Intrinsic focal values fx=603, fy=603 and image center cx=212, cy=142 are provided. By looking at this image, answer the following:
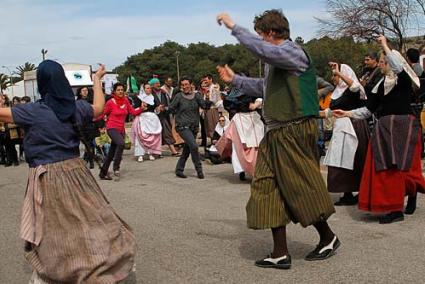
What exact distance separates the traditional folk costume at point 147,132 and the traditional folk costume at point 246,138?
4.46 metres

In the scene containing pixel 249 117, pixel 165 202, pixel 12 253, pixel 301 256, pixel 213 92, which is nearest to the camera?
pixel 301 256

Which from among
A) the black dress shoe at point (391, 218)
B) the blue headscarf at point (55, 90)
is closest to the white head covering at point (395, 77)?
the black dress shoe at point (391, 218)

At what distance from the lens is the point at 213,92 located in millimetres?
12062

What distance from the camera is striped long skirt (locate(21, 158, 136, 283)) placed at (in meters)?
3.97

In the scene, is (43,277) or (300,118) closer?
(43,277)

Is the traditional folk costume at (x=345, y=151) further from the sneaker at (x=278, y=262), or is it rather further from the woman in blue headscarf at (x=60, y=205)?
the woman in blue headscarf at (x=60, y=205)

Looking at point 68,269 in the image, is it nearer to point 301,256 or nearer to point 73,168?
point 73,168

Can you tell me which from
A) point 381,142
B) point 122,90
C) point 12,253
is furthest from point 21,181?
point 381,142

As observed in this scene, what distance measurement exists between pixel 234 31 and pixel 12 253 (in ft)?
10.0

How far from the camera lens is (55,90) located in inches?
158

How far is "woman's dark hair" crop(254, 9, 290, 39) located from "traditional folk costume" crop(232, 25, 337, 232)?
0.10 meters

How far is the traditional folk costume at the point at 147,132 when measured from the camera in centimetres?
1307

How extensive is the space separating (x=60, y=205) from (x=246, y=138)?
504 cm

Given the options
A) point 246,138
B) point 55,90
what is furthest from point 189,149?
point 55,90
